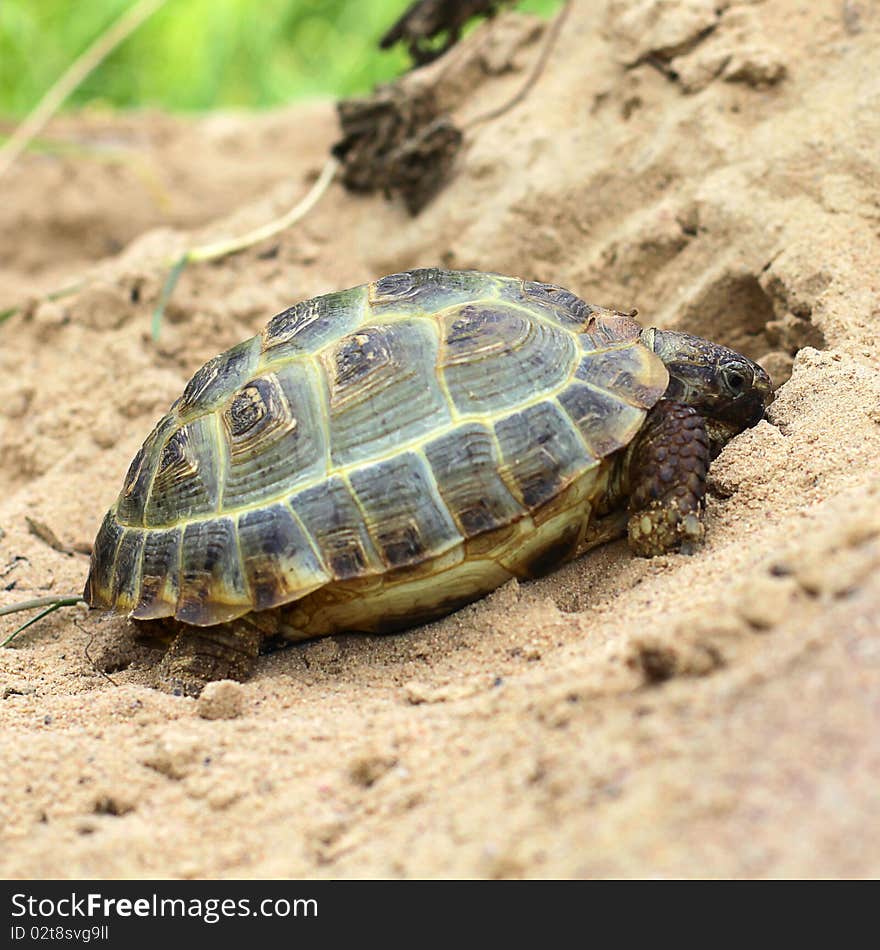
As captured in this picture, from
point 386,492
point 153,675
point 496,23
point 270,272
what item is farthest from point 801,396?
point 496,23

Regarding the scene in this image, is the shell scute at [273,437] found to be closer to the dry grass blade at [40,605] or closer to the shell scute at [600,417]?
the shell scute at [600,417]

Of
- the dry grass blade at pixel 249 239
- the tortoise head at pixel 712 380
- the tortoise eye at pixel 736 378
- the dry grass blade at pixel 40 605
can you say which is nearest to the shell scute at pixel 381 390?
the tortoise head at pixel 712 380

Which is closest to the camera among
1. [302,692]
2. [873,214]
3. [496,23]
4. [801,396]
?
[302,692]

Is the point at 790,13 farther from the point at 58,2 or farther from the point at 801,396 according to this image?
the point at 58,2

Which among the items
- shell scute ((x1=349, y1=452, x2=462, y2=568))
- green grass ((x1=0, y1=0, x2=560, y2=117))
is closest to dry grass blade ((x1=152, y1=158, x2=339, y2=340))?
shell scute ((x1=349, y1=452, x2=462, y2=568))

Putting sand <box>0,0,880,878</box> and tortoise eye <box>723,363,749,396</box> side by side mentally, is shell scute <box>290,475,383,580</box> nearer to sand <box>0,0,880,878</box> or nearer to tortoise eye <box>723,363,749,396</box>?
sand <box>0,0,880,878</box>

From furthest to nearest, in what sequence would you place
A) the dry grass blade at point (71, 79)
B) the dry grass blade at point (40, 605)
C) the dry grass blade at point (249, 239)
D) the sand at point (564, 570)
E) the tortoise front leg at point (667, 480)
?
the dry grass blade at point (71, 79)
the dry grass blade at point (249, 239)
the dry grass blade at point (40, 605)
the tortoise front leg at point (667, 480)
the sand at point (564, 570)
